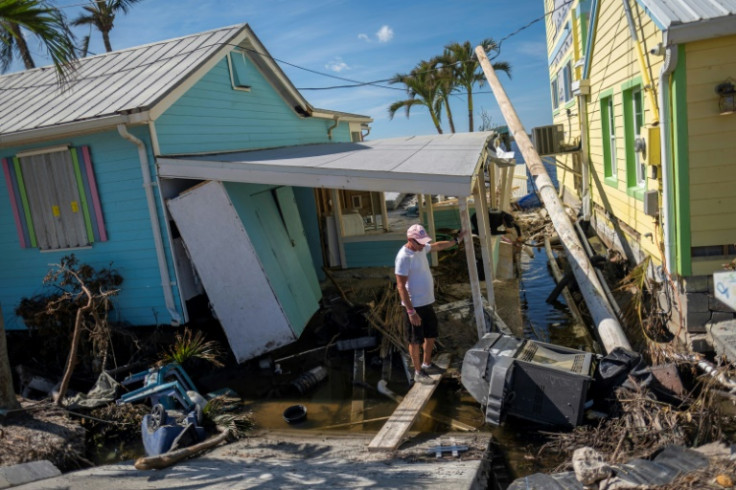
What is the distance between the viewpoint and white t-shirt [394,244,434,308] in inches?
253

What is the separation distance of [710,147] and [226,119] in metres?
7.51

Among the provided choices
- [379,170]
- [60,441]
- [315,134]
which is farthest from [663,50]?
[315,134]

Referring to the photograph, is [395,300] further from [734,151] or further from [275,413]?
[734,151]

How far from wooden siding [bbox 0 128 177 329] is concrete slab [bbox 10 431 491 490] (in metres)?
3.45

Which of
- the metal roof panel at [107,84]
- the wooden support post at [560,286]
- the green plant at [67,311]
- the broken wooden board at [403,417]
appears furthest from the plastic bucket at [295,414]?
the wooden support post at [560,286]

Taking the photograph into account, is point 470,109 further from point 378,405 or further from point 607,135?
point 378,405

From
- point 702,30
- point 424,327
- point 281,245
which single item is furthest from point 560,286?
point 702,30

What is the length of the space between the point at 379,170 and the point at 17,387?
6.28m

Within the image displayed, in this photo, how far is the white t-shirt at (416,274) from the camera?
21.1 ft

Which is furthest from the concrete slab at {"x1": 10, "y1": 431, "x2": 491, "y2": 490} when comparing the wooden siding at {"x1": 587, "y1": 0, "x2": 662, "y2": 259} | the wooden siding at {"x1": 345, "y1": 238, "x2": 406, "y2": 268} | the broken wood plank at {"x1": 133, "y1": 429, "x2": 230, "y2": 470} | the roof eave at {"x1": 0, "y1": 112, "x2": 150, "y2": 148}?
the wooden siding at {"x1": 345, "y1": 238, "x2": 406, "y2": 268}

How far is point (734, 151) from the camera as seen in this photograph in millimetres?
6305

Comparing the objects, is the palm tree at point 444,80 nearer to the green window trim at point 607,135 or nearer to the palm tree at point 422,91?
the palm tree at point 422,91

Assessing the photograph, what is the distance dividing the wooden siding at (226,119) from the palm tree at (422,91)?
12.8 m

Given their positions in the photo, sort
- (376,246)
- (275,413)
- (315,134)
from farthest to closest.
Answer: (315,134)
(376,246)
(275,413)
